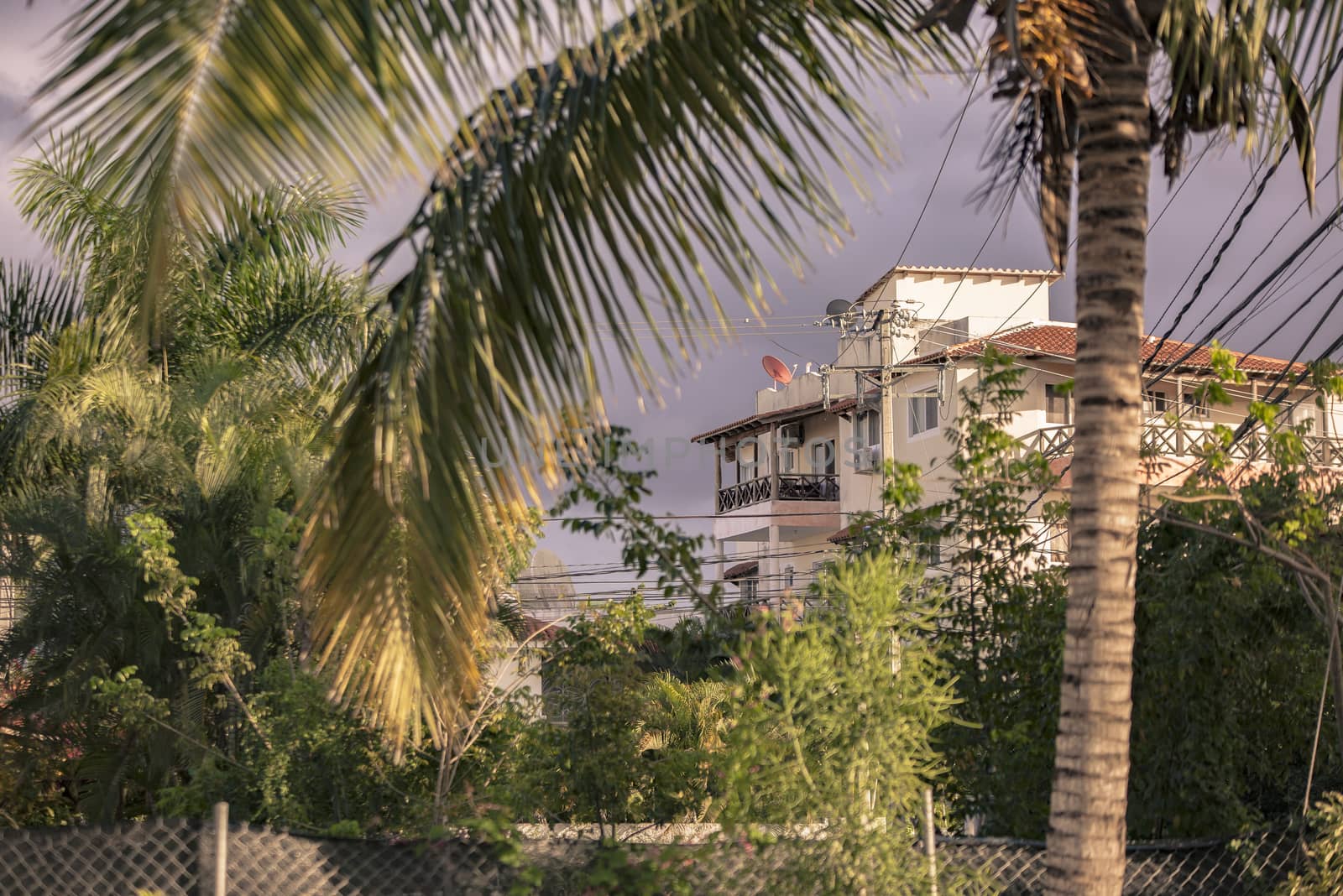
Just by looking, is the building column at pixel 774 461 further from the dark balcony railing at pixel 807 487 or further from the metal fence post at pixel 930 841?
the metal fence post at pixel 930 841

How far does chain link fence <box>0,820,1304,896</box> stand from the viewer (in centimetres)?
539

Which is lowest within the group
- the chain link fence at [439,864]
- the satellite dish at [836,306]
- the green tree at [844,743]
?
the chain link fence at [439,864]

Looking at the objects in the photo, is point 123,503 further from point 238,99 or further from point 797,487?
point 797,487

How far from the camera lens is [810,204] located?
4.04 m

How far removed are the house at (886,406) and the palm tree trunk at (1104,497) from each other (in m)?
14.9

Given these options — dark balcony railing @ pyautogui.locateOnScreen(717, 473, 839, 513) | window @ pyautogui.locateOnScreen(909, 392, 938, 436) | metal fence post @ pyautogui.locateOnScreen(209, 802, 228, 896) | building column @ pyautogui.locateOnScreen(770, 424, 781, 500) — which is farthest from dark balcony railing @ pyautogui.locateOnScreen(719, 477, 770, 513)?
metal fence post @ pyautogui.locateOnScreen(209, 802, 228, 896)

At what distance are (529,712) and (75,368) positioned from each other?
19.6ft

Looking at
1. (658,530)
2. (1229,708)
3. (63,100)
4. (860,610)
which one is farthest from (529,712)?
(63,100)

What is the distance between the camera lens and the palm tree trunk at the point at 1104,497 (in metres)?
4.82

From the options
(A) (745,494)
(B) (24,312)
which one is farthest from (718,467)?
(B) (24,312)

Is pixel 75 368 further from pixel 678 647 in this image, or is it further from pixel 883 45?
pixel 883 45

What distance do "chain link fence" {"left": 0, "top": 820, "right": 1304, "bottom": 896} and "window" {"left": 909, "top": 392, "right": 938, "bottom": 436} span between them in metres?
27.1

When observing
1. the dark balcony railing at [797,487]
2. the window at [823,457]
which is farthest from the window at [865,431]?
the window at [823,457]

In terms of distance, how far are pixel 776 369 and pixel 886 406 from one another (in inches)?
765
